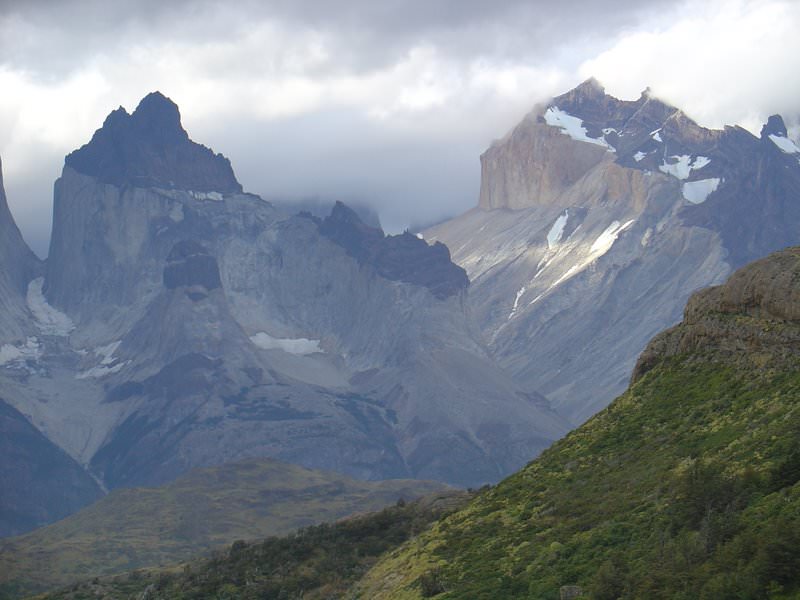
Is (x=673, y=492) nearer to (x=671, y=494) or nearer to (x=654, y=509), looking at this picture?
(x=671, y=494)

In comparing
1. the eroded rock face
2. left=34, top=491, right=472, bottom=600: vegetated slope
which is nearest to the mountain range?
the eroded rock face

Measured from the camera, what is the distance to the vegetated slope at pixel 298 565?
103 metres

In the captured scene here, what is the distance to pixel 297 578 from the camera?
103875 millimetres

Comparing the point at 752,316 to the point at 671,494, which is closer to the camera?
the point at 671,494

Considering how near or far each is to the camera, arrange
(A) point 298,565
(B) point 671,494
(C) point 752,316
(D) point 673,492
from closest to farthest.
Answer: (D) point 673,492 < (B) point 671,494 < (C) point 752,316 < (A) point 298,565

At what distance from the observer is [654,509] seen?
208 ft

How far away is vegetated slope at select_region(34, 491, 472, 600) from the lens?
10269cm

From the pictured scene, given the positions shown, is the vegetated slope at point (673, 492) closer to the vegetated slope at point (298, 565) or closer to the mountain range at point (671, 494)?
the mountain range at point (671, 494)

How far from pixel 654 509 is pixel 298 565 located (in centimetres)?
4916

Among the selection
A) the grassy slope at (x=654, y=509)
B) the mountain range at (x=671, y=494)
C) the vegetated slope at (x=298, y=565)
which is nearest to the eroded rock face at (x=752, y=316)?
the mountain range at (x=671, y=494)

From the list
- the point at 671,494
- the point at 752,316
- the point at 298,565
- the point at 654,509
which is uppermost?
the point at 298,565

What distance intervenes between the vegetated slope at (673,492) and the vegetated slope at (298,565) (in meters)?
14.1

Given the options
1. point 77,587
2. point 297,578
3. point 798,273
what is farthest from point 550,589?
point 77,587

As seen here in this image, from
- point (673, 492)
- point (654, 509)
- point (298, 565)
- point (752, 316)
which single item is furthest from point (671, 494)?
point (298, 565)
